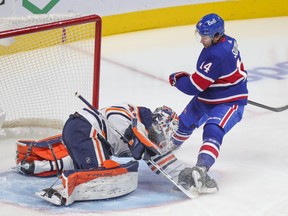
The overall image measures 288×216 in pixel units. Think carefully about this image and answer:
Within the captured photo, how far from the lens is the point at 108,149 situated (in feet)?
11.7

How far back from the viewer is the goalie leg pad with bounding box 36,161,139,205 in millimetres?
3381

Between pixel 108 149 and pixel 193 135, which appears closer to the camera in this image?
pixel 108 149

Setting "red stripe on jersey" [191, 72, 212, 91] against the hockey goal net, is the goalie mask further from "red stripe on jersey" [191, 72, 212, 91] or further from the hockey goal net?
the hockey goal net

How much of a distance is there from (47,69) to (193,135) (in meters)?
0.86

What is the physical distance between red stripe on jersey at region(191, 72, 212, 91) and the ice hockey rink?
0.44 m

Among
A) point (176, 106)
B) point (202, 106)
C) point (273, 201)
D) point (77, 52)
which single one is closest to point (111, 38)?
point (176, 106)

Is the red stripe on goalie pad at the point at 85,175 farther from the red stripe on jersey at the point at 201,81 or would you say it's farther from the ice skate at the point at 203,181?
the red stripe on jersey at the point at 201,81

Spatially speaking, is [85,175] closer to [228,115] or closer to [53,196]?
[53,196]

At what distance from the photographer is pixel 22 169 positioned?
12.4ft

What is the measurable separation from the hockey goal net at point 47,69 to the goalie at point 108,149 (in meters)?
0.67

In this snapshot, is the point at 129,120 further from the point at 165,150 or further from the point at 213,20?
the point at 213,20

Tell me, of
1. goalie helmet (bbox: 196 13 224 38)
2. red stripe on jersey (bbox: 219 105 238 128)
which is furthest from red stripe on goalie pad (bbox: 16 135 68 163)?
goalie helmet (bbox: 196 13 224 38)

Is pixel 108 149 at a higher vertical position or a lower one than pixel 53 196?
higher

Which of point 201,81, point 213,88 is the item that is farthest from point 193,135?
point 201,81
